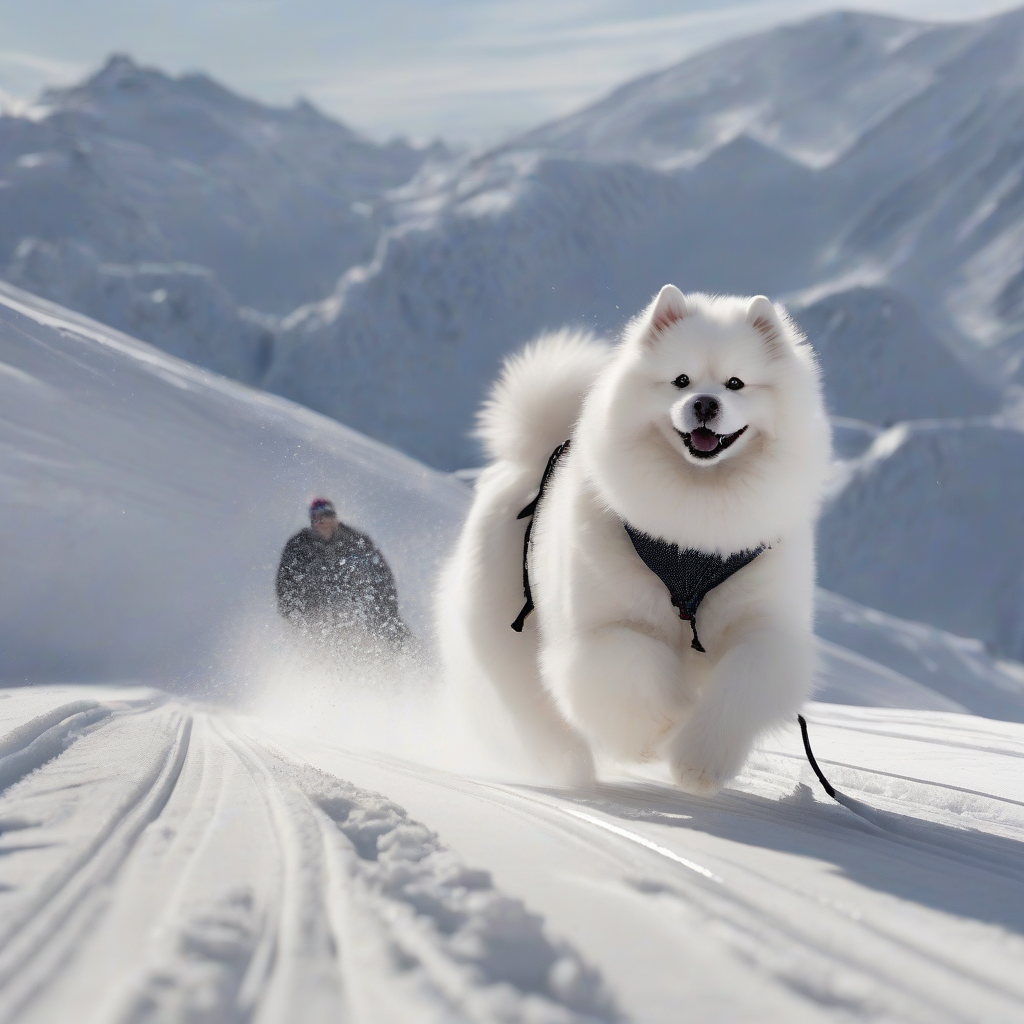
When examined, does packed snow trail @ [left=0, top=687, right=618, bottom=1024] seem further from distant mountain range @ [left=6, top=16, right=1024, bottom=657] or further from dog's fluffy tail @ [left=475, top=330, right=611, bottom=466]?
distant mountain range @ [left=6, top=16, right=1024, bottom=657]

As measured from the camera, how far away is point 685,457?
8.30ft

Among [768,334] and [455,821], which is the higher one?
[768,334]

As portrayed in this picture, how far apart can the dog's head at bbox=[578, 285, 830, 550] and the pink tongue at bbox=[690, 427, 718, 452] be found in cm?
3

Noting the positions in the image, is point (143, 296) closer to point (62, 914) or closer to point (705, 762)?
point (705, 762)

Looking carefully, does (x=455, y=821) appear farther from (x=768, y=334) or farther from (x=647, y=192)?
(x=647, y=192)

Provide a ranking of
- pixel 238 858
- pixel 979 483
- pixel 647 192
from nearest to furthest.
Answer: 1. pixel 238 858
2. pixel 979 483
3. pixel 647 192

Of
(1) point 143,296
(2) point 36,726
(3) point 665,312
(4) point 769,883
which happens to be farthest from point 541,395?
(1) point 143,296

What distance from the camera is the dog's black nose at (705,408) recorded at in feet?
7.71

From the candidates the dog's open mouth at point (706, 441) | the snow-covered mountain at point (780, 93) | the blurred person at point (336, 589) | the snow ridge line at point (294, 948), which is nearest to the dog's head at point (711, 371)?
the dog's open mouth at point (706, 441)

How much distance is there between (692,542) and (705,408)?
15.2 inches

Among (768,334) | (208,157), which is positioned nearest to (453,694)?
(768,334)

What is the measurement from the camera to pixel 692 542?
2.54 meters

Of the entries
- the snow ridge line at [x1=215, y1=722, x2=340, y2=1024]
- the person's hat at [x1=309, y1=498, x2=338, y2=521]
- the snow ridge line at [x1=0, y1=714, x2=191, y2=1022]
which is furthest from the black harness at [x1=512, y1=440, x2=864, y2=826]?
the person's hat at [x1=309, y1=498, x2=338, y2=521]

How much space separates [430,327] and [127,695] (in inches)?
1950
